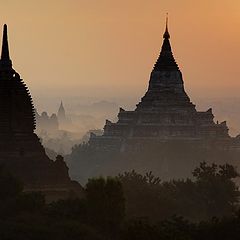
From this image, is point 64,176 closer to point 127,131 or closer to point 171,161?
point 171,161

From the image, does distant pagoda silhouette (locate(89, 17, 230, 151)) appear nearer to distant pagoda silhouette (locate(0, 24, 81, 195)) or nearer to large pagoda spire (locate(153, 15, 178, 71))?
large pagoda spire (locate(153, 15, 178, 71))

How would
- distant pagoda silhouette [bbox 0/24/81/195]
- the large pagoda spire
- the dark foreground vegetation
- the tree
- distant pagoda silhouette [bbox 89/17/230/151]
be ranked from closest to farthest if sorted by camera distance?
the dark foreground vegetation → the tree → distant pagoda silhouette [bbox 0/24/81/195] → distant pagoda silhouette [bbox 89/17/230/151] → the large pagoda spire

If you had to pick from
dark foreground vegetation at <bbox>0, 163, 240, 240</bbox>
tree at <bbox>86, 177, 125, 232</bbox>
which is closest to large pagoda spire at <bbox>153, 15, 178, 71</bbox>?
dark foreground vegetation at <bbox>0, 163, 240, 240</bbox>

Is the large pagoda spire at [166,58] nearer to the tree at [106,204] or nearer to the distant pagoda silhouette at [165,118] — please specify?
the distant pagoda silhouette at [165,118]

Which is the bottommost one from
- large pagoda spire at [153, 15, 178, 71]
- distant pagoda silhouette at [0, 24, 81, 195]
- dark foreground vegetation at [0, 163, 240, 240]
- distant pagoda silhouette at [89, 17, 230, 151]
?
dark foreground vegetation at [0, 163, 240, 240]

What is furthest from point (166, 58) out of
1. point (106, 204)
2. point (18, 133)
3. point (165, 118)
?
point (106, 204)

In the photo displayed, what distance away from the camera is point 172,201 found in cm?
7656

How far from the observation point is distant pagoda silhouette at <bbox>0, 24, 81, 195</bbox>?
7806cm

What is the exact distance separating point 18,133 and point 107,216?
16717mm

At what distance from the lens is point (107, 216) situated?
64.8 m

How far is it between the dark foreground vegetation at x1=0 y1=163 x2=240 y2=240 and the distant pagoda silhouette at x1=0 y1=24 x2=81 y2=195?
4324 mm

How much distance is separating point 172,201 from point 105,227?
12.5 m

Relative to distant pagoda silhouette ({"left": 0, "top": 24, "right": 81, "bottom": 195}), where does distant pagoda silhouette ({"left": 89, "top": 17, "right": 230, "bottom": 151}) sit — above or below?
above

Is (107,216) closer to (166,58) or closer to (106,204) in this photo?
(106,204)
